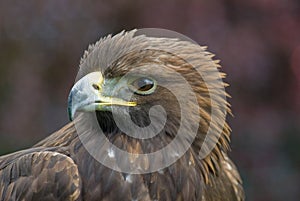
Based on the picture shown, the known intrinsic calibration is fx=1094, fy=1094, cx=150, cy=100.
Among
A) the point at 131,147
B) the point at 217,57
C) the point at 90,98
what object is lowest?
the point at 217,57

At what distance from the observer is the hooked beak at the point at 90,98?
19.6 feet

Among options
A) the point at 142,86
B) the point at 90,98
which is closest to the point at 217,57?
the point at 142,86

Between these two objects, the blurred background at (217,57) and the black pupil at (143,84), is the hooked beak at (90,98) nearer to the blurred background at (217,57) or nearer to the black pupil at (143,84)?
the black pupil at (143,84)

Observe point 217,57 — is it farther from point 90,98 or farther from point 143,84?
point 90,98

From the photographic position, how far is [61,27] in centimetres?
955

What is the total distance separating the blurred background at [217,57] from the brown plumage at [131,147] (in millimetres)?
2828

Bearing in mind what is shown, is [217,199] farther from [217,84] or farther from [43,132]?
[43,132]

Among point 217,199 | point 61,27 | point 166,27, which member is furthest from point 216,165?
point 61,27

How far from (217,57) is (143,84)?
9.92 feet

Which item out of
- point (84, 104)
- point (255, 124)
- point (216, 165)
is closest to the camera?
point (84, 104)

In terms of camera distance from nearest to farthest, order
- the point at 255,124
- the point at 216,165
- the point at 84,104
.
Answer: the point at 84,104, the point at 216,165, the point at 255,124

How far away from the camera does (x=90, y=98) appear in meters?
6.01

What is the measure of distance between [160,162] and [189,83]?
48cm

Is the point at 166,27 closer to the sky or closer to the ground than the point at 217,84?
closer to the ground
